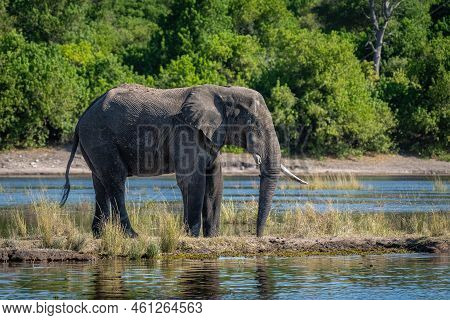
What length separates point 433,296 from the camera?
1722 centimetres

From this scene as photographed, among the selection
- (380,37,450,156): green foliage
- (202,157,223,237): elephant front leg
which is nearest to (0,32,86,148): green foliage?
(380,37,450,156): green foliage

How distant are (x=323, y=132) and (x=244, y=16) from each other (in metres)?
16.1

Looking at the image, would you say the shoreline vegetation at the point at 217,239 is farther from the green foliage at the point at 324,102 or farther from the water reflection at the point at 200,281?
the green foliage at the point at 324,102

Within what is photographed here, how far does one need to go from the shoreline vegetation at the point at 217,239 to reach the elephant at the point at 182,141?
1.86 feet

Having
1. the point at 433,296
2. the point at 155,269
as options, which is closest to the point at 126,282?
the point at 155,269

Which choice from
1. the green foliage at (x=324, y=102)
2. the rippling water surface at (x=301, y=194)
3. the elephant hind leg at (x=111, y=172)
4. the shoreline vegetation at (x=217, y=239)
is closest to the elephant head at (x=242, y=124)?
the shoreline vegetation at (x=217, y=239)

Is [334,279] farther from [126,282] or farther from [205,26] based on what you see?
[205,26]

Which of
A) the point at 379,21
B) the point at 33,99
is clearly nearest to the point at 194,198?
the point at 33,99

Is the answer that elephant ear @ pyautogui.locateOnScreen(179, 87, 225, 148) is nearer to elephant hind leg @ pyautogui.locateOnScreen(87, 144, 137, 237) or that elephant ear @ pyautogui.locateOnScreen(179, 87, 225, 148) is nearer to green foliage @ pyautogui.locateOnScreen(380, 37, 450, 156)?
elephant hind leg @ pyautogui.locateOnScreen(87, 144, 137, 237)

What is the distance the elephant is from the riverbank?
95.1 feet

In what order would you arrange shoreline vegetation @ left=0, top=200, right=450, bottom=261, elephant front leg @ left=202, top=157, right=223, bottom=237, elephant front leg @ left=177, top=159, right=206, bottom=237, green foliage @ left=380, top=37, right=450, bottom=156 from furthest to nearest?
green foliage @ left=380, top=37, right=450, bottom=156 < elephant front leg @ left=202, top=157, right=223, bottom=237 < elephant front leg @ left=177, top=159, right=206, bottom=237 < shoreline vegetation @ left=0, top=200, right=450, bottom=261

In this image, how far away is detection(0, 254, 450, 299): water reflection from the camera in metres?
17.3

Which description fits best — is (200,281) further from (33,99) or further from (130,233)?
(33,99)

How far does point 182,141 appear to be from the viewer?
22703 mm
